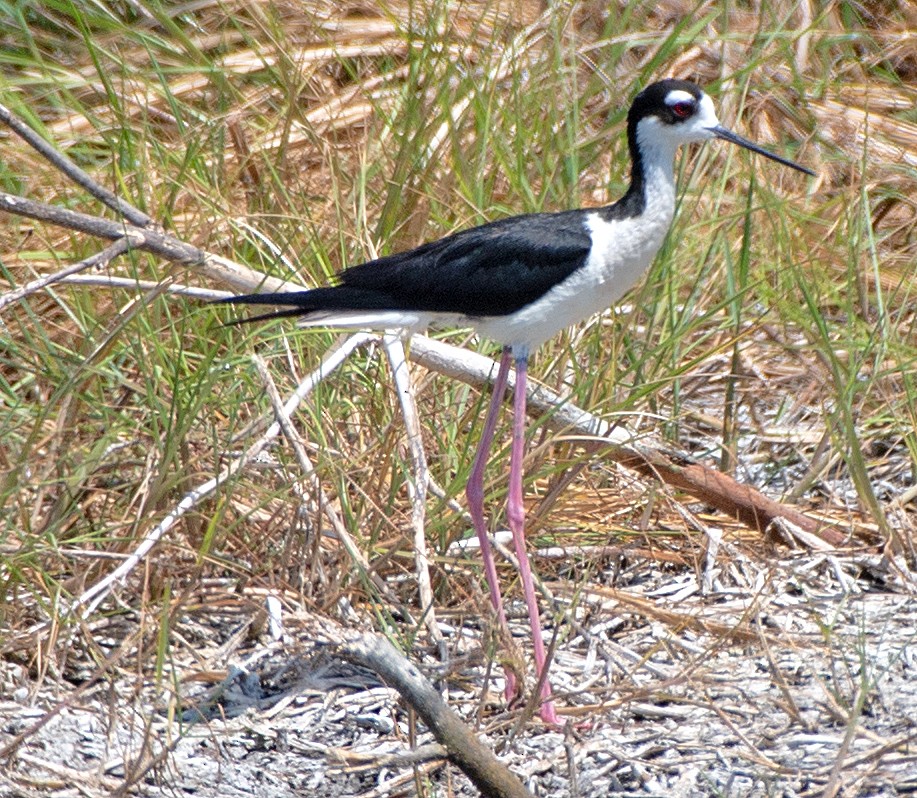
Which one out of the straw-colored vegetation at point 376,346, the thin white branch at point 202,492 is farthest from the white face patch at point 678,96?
the thin white branch at point 202,492

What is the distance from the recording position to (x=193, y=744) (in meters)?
2.63

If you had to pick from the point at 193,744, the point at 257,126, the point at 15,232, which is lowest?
the point at 193,744

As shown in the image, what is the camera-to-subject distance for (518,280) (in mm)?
2971

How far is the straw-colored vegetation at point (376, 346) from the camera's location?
2973mm

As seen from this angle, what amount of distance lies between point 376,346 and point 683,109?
922 mm

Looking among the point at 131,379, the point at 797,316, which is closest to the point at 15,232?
the point at 131,379

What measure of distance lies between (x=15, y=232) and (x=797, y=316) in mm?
2151

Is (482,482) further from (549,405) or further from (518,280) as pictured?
(518,280)

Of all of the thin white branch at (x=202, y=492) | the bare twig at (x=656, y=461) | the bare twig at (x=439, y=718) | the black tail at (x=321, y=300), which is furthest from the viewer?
the bare twig at (x=656, y=461)

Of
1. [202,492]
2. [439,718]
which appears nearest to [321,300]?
[202,492]

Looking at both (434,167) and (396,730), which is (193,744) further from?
(434,167)

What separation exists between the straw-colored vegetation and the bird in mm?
181

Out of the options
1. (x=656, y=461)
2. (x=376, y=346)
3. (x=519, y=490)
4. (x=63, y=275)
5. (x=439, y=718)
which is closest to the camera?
(x=439, y=718)

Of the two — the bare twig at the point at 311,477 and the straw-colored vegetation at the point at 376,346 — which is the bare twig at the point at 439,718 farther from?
the bare twig at the point at 311,477
